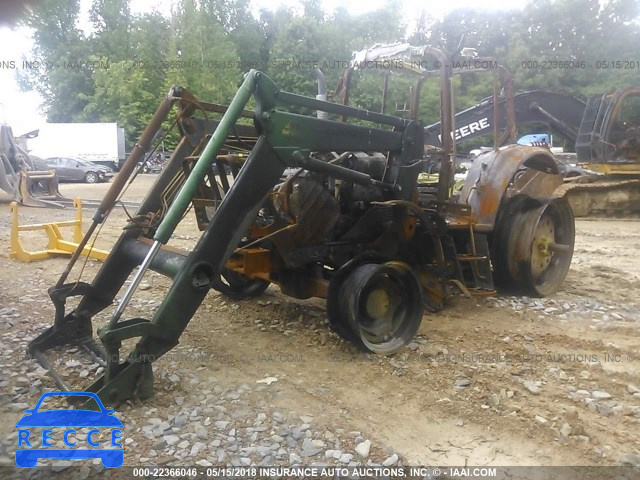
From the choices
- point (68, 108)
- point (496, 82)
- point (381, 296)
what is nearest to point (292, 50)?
point (68, 108)

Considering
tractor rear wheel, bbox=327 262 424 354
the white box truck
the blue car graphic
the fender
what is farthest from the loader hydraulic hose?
the white box truck

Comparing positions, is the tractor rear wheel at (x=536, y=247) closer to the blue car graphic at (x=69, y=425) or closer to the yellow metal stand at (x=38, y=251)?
the blue car graphic at (x=69, y=425)

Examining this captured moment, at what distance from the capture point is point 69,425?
10.3ft

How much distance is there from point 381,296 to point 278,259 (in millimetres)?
877

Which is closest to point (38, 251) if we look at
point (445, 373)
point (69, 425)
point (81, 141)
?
point (69, 425)

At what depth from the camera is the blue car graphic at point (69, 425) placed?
2.86 meters

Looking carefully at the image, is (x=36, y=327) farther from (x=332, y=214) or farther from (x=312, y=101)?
(x=312, y=101)

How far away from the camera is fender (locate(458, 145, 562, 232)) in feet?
18.4

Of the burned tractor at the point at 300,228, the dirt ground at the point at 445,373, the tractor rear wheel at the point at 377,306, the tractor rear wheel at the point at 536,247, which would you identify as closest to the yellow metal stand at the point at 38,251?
the dirt ground at the point at 445,373

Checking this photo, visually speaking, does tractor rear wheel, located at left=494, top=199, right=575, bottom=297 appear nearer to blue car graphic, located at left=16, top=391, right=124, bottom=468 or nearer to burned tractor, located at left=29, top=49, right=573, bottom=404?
burned tractor, located at left=29, top=49, right=573, bottom=404

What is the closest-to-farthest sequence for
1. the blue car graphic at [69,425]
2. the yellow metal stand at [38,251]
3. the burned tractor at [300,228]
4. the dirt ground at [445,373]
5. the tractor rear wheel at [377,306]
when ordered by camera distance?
1. the blue car graphic at [69,425]
2. the dirt ground at [445,373]
3. the burned tractor at [300,228]
4. the tractor rear wheel at [377,306]
5. the yellow metal stand at [38,251]

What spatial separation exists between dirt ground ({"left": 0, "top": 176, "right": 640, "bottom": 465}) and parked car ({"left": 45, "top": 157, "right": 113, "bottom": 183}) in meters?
20.0

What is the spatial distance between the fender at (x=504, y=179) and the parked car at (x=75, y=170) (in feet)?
73.2

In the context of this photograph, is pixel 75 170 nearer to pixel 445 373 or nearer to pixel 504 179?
pixel 504 179
